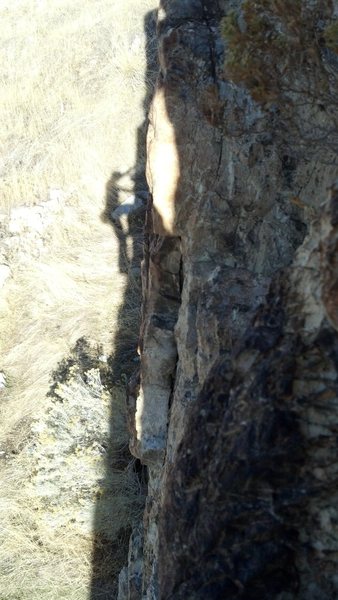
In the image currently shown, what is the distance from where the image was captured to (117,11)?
1045 cm

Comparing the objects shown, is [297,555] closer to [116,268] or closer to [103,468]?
[103,468]

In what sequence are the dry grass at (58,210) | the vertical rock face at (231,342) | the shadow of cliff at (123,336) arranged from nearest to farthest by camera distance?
the vertical rock face at (231,342), the shadow of cliff at (123,336), the dry grass at (58,210)

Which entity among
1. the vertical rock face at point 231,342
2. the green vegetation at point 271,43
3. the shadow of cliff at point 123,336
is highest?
the green vegetation at point 271,43

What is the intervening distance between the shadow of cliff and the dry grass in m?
0.05

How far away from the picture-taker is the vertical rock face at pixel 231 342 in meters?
1.88

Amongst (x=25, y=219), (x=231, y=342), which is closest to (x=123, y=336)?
(x=25, y=219)

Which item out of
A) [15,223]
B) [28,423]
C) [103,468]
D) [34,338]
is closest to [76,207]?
[15,223]

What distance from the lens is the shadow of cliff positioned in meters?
5.34

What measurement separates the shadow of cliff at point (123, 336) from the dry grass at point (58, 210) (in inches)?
2.1

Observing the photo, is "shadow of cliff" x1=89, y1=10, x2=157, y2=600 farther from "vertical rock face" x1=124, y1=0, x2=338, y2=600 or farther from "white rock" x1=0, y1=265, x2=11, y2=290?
"white rock" x1=0, y1=265, x2=11, y2=290

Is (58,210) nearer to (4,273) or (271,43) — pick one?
(4,273)

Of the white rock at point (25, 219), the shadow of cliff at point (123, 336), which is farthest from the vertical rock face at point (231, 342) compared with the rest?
the white rock at point (25, 219)

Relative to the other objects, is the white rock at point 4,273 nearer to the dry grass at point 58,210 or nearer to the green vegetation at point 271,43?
the dry grass at point 58,210

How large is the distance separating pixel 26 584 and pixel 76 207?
4.47m
